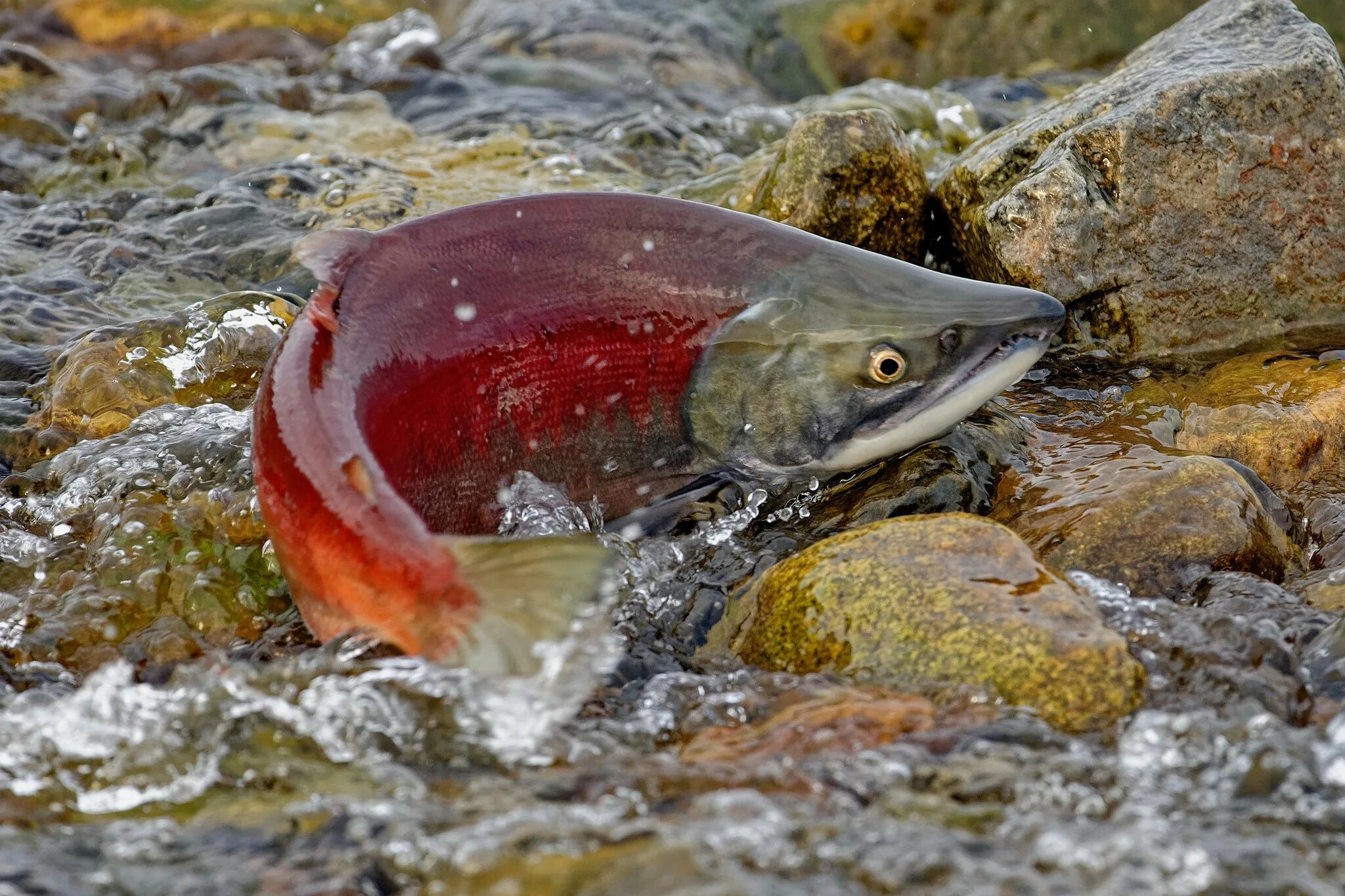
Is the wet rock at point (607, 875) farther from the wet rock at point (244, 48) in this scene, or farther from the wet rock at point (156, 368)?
the wet rock at point (244, 48)

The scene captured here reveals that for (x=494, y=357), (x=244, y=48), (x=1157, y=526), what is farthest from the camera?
(x=244, y=48)

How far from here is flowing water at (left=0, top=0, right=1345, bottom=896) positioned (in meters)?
2.48

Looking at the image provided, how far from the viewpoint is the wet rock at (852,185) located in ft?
17.1

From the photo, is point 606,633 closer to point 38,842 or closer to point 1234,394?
point 38,842

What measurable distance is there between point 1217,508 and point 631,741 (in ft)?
5.83

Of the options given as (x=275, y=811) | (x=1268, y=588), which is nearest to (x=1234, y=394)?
(x=1268, y=588)

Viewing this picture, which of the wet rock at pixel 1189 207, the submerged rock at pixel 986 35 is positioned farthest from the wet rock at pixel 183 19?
the wet rock at pixel 1189 207

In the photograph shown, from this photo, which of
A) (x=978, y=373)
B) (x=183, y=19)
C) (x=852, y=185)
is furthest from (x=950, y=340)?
(x=183, y=19)

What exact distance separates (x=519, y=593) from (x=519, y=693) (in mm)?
220

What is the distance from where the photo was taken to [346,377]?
10.8 feet

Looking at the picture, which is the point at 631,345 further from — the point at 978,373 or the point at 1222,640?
the point at 1222,640

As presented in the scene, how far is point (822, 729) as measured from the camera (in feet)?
9.42

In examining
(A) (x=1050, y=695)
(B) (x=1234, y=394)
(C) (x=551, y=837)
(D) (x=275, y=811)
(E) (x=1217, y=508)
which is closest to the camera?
(C) (x=551, y=837)

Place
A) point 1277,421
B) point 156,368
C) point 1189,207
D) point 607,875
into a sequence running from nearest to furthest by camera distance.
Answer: point 607,875, point 1277,421, point 1189,207, point 156,368
